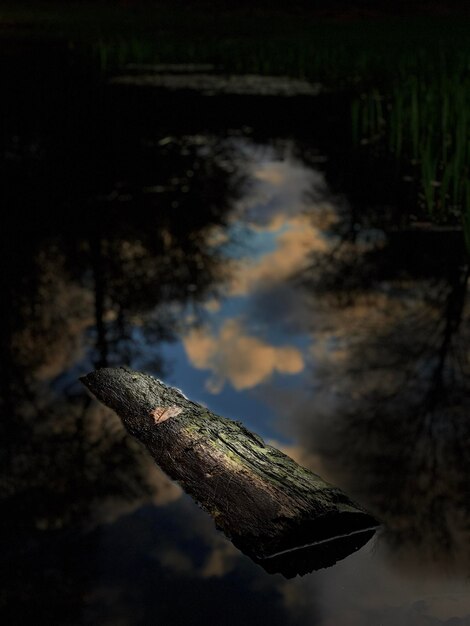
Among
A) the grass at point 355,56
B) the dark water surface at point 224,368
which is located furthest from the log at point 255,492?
the grass at point 355,56

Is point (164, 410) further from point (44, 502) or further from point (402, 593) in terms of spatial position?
point (402, 593)

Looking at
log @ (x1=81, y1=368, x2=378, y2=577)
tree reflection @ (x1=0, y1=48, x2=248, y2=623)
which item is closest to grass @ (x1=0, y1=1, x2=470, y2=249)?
tree reflection @ (x1=0, y1=48, x2=248, y2=623)

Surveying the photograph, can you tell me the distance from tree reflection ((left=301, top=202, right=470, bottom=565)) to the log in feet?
0.77

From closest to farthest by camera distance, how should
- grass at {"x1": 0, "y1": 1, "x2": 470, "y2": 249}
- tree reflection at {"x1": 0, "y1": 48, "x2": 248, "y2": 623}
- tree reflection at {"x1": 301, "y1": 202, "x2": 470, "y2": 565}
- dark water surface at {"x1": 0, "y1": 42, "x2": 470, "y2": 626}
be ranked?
dark water surface at {"x1": 0, "y1": 42, "x2": 470, "y2": 626}
tree reflection at {"x1": 0, "y1": 48, "x2": 248, "y2": 623}
tree reflection at {"x1": 301, "y1": 202, "x2": 470, "y2": 565}
grass at {"x1": 0, "y1": 1, "x2": 470, "y2": 249}

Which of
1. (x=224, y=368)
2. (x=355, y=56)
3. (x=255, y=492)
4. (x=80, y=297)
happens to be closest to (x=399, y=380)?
(x=224, y=368)

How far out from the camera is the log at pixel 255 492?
2350 millimetres

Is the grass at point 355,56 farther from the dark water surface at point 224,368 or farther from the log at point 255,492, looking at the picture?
the log at point 255,492

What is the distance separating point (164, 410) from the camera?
2930 millimetres

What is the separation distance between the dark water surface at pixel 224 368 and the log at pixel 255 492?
2.3 inches

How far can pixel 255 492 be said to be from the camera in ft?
7.88

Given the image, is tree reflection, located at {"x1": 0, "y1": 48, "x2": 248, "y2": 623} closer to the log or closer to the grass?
the log

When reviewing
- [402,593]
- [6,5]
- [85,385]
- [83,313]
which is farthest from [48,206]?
[6,5]

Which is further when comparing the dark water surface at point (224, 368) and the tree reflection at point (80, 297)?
the tree reflection at point (80, 297)

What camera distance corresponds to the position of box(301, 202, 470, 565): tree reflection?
9.06 ft
